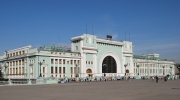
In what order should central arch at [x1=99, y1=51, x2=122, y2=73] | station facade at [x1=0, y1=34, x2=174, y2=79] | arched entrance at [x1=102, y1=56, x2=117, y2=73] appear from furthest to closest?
arched entrance at [x1=102, y1=56, x2=117, y2=73]
central arch at [x1=99, y1=51, x2=122, y2=73]
station facade at [x1=0, y1=34, x2=174, y2=79]

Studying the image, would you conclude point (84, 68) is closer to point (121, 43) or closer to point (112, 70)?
point (112, 70)

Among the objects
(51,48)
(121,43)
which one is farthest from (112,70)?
(51,48)

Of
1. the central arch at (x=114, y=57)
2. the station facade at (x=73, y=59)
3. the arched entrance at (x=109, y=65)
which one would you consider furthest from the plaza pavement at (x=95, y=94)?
the arched entrance at (x=109, y=65)

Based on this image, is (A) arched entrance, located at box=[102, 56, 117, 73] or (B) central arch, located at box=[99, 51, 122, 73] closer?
(B) central arch, located at box=[99, 51, 122, 73]

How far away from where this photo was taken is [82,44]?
250 feet

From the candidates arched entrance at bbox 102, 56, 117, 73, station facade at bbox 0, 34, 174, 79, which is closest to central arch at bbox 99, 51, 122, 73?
station facade at bbox 0, 34, 174, 79

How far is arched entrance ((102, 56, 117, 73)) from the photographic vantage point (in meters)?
84.0

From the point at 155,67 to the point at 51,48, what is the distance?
61.6 meters

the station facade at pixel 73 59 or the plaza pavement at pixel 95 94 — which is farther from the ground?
the station facade at pixel 73 59

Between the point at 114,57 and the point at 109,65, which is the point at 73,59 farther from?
the point at 114,57

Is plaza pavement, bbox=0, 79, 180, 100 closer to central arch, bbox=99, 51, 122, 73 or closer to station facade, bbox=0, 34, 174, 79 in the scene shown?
station facade, bbox=0, 34, 174, 79

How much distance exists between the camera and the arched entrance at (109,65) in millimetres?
84000

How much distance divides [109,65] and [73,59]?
17812 mm

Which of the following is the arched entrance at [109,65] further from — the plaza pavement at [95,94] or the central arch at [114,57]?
the plaza pavement at [95,94]
